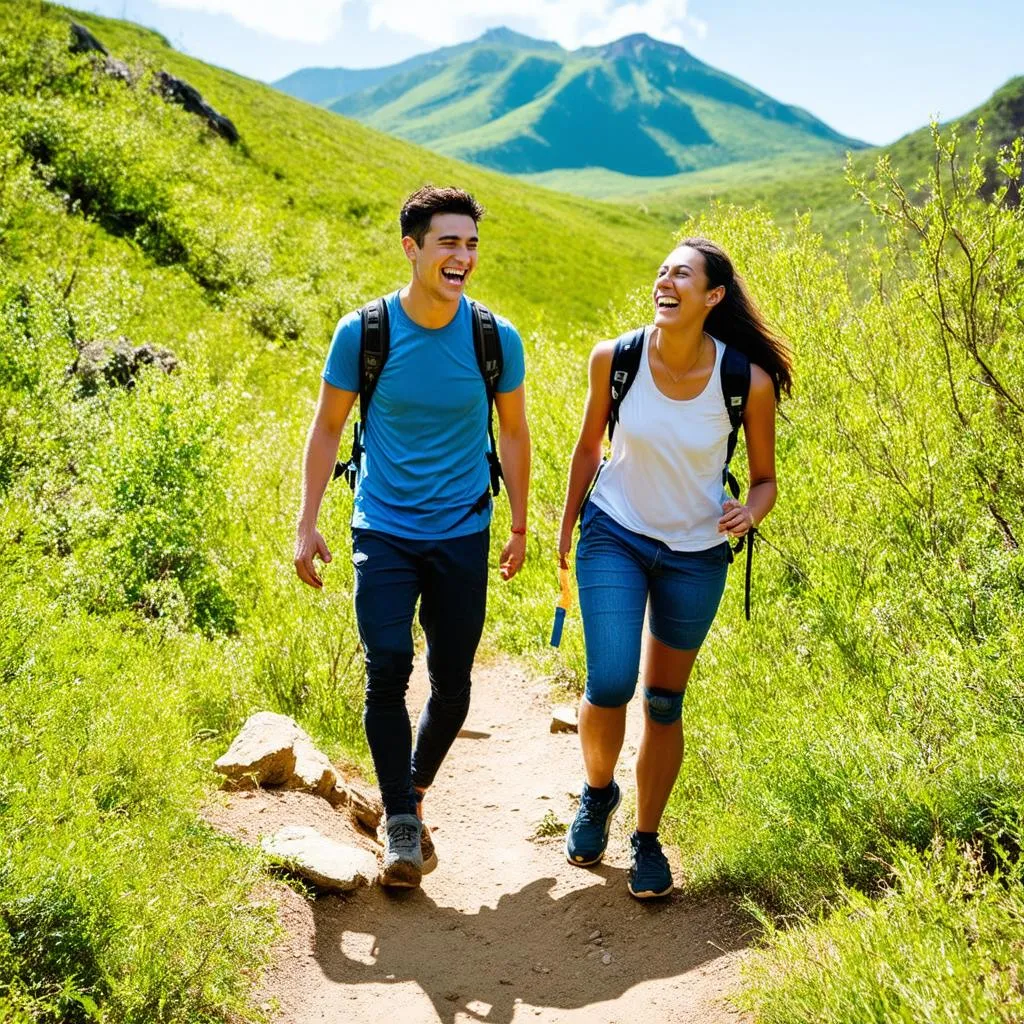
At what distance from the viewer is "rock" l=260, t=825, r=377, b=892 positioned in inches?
176

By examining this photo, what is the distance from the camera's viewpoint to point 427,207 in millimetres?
4320

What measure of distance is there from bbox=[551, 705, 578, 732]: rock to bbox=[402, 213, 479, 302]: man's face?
A: 362cm

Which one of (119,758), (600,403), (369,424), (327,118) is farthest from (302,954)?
(327,118)

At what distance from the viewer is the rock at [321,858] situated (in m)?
4.48

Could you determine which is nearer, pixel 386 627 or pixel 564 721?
pixel 386 627

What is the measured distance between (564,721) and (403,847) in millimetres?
2596

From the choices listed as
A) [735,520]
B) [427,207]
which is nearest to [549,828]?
[735,520]

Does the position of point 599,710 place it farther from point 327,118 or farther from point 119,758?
point 327,118

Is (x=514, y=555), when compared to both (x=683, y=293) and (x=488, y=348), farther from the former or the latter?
(x=683, y=293)

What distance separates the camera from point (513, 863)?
5.27m

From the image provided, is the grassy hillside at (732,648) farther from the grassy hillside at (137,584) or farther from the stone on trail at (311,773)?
the stone on trail at (311,773)

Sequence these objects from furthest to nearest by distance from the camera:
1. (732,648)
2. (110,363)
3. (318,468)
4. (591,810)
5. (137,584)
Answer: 1. (110,363)
2. (137,584)
3. (732,648)
4. (591,810)
5. (318,468)

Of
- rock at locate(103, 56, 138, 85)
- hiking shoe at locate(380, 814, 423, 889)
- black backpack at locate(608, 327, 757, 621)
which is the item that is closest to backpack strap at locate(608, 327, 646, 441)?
black backpack at locate(608, 327, 757, 621)

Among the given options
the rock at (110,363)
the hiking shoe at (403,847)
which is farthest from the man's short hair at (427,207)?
the rock at (110,363)
